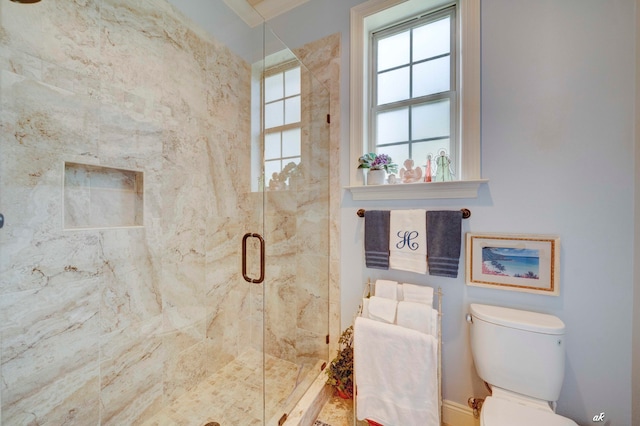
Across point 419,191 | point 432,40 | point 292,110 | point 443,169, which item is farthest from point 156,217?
point 432,40

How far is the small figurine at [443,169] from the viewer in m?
1.42

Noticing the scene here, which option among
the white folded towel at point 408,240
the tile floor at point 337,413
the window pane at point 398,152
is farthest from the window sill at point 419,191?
the tile floor at point 337,413

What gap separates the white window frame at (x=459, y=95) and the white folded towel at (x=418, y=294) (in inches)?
21.3

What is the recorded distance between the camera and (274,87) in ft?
5.38

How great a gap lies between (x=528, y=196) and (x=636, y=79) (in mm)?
629

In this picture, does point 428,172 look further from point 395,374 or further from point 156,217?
point 156,217

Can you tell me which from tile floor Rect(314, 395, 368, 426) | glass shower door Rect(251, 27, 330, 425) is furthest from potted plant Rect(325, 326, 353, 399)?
glass shower door Rect(251, 27, 330, 425)

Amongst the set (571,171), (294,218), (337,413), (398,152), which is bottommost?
(337,413)

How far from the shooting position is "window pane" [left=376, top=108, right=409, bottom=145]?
1.66 m

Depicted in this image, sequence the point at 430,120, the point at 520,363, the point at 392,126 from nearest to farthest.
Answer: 1. the point at 520,363
2. the point at 430,120
3. the point at 392,126

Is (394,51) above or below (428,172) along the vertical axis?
above

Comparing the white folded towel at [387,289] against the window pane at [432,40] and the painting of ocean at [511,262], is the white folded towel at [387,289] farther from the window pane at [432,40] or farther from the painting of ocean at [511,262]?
the window pane at [432,40]

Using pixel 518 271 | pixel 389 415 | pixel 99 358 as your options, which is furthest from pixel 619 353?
pixel 99 358

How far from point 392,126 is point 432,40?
23.4 inches
